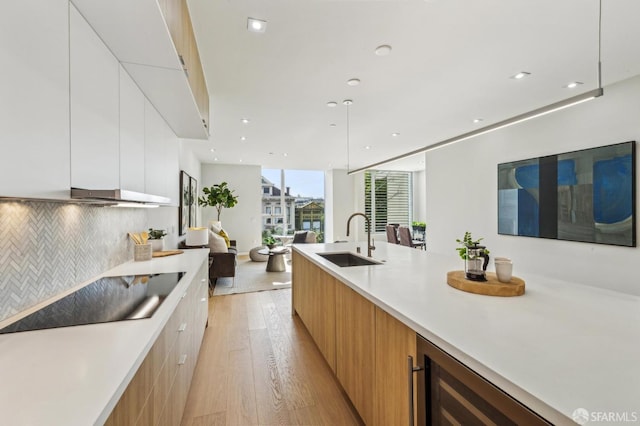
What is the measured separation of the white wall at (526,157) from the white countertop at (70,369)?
2004mm

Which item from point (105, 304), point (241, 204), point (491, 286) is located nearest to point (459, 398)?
point (491, 286)

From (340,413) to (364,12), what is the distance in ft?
8.92

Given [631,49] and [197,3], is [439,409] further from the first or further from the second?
[631,49]

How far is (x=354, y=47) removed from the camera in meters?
2.26

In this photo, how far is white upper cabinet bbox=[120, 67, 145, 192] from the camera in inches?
62.1

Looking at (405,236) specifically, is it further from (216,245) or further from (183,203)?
(183,203)

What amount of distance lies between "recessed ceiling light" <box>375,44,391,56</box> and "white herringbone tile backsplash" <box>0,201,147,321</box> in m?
2.46

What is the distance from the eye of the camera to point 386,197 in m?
9.49

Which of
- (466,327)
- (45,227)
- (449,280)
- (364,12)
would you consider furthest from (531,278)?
(45,227)

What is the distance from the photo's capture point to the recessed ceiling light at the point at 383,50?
2250 millimetres

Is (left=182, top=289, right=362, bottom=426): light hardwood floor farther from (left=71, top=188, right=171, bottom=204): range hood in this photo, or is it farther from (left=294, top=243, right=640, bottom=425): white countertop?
(left=71, top=188, right=171, bottom=204): range hood

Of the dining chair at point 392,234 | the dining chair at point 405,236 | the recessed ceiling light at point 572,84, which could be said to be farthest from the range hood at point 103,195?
the dining chair at point 392,234

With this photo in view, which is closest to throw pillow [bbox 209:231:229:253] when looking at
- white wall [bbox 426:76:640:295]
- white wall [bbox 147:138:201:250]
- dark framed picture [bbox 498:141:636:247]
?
white wall [bbox 147:138:201:250]

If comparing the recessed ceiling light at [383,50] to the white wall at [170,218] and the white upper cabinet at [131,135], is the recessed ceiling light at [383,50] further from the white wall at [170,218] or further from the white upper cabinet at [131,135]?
the white wall at [170,218]
